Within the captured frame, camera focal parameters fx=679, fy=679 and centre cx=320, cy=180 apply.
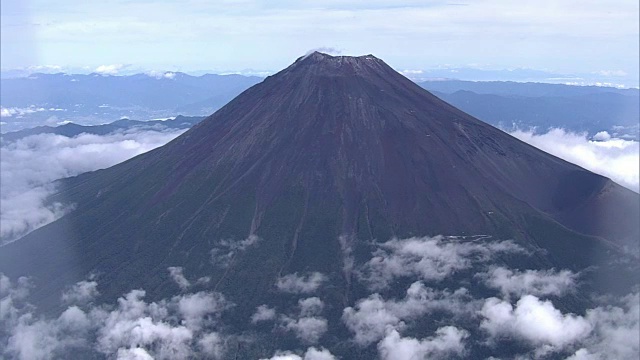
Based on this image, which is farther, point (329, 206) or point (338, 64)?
point (338, 64)

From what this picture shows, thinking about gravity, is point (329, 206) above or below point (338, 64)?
below

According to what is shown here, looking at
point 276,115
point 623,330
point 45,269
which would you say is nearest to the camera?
point 623,330

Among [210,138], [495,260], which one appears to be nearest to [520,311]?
[495,260]

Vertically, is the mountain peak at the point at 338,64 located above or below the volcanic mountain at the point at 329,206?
above

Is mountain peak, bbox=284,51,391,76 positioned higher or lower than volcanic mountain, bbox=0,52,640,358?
higher

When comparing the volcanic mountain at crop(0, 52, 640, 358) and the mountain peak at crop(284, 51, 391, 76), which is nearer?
the volcanic mountain at crop(0, 52, 640, 358)

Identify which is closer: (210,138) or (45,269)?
(45,269)

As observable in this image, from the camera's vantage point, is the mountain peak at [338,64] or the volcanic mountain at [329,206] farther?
the mountain peak at [338,64]

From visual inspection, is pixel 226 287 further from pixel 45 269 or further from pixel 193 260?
pixel 45 269
